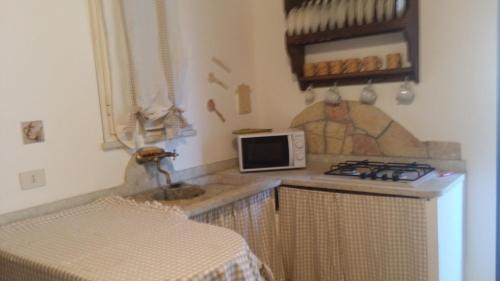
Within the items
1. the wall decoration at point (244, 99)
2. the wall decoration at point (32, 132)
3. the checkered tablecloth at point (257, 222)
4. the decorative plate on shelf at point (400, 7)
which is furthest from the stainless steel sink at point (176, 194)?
the decorative plate on shelf at point (400, 7)

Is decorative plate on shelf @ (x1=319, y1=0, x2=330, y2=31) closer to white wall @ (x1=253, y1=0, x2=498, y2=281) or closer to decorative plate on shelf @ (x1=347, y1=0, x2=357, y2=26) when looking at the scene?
decorative plate on shelf @ (x1=347, y1=0, x2=357, y2=26)

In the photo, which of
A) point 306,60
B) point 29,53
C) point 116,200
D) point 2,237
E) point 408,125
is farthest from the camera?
point 306,60

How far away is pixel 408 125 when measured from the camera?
2.56 metres

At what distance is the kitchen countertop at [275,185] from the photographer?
202cm

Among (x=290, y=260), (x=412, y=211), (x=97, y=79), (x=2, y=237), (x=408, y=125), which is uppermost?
(x=97, y=79)

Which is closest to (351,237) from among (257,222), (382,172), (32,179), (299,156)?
(382,172)

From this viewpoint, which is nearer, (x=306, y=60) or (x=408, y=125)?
(x=408, y=125)

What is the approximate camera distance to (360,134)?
2.72 m

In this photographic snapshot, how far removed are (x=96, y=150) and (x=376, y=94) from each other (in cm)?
164

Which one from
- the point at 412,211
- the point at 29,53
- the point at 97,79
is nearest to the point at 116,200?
the point at 97,79

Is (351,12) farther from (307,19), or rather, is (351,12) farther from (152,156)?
(152,156)

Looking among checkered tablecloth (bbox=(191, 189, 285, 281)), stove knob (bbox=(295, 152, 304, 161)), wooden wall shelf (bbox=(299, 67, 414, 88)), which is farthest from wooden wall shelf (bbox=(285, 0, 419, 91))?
checkered tablecloth (bbox=(191, 189, 285, 281))

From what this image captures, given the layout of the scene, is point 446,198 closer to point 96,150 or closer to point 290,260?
point 290,260

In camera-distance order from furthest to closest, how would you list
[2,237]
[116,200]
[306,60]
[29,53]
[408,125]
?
1. [306,60]
2. [408,125]
3. [116,200]
4. [29,53]
5. [2,237]
